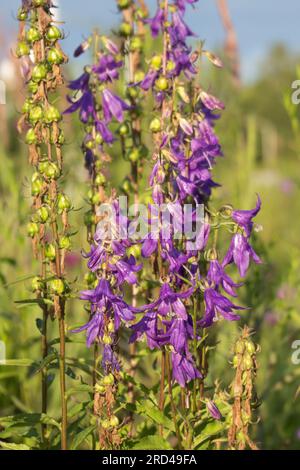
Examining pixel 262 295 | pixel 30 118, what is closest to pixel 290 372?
pixel 262 295

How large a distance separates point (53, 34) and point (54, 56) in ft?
0.18

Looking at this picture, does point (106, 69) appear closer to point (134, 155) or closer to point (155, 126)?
point (134, 155)

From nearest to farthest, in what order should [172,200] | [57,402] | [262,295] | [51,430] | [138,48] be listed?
[172,200], [51,430], [138,48], [262,295], [57,402]

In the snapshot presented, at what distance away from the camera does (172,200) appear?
165 centimetres

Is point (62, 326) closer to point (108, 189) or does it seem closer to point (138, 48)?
point (108, 189)

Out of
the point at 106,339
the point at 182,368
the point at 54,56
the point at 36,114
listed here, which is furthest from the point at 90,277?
the point at 54,56

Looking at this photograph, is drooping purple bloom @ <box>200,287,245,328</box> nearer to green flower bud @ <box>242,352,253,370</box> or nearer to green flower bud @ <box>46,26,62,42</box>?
green flower bud @ <box>242,352,253,370</box>

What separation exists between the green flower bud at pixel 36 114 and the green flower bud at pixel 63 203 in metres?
0.20

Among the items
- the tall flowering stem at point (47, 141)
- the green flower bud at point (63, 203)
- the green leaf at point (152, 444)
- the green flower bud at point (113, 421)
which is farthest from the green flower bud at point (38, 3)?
the green leaf at point (152, 444)

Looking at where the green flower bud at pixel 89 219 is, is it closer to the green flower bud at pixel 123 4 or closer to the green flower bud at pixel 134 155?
the green flower bud at pixel 134 155

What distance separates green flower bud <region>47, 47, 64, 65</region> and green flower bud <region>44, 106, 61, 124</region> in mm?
118

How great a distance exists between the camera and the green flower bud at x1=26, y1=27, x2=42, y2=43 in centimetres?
160

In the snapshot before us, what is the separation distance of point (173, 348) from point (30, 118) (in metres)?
0.69

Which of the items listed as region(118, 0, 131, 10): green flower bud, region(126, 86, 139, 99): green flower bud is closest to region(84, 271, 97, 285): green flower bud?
region(126, 86, 139, 99): green flower bud
